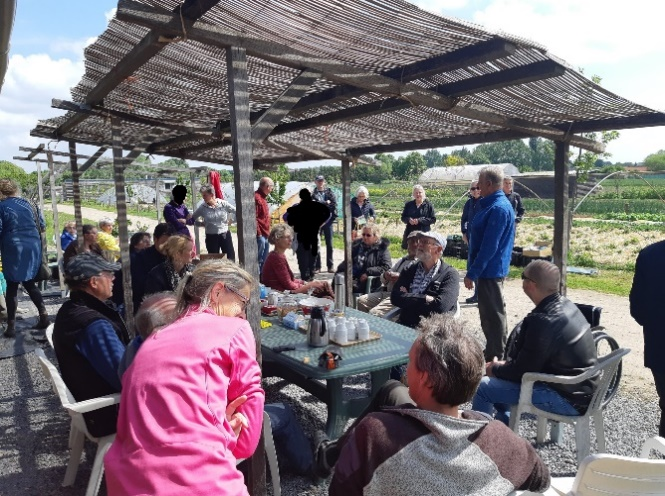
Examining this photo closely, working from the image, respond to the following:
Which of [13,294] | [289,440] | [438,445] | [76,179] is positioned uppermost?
[76,179]

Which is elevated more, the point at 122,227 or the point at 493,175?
the point at 493,175

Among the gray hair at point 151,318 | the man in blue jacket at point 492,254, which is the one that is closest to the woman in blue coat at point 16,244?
the gray hair at point 151,318

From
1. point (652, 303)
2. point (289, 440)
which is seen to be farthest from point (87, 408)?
point (652, 303)

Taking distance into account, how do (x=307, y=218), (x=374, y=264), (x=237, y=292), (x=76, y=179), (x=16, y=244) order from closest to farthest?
(x=237, y=292)
(x=16, y=244)
(x=374, y=264)
(x=76, y=179)
(x=307, y=218)

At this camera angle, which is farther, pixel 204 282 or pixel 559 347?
pixel 559 347

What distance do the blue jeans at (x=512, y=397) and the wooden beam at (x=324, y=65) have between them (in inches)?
76.4

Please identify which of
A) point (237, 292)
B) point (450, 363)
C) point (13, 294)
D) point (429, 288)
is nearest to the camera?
point (450, 363)

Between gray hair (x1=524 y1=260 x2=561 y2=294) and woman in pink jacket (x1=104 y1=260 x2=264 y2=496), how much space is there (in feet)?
6.05

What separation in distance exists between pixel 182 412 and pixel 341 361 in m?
1.48

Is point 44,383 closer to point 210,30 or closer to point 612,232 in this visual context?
point 210,30

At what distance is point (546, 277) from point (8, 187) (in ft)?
18.4

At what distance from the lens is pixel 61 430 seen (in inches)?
140

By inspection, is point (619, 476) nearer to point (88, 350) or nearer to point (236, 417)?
point (236, 417)

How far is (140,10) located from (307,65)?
3.18ft
